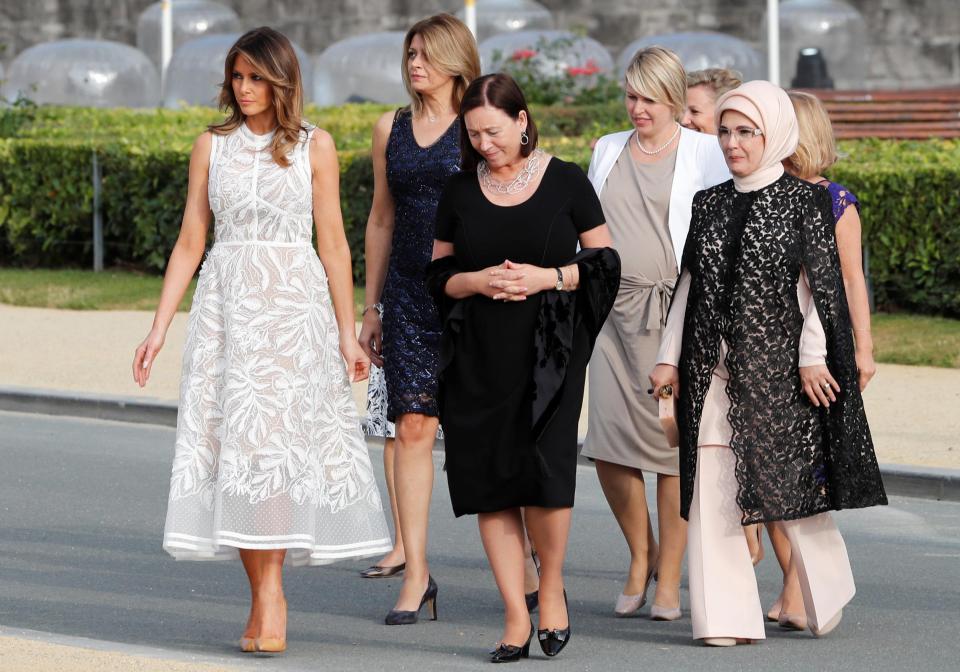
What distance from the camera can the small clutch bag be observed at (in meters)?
6.13

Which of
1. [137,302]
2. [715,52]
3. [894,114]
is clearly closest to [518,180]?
[137,302]

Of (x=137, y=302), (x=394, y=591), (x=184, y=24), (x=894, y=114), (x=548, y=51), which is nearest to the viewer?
(x=394, y=591)

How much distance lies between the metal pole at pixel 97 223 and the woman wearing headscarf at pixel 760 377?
12943 mm

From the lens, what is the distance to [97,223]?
18453 millimetres

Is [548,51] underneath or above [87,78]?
above

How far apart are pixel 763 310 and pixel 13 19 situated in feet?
101

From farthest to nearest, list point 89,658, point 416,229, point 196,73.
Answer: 1. point 196,73
2. point 416,229
3. point 89,658

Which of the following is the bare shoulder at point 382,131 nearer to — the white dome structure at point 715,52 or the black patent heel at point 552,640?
the black patent heel at point 552,640

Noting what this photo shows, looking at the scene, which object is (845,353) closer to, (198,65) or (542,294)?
(542,294)

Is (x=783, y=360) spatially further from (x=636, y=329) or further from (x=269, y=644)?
(x=269, y=644)

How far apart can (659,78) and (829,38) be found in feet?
76.4

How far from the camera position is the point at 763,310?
595 centimetres

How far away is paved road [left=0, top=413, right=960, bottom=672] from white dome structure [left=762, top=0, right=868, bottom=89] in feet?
67.5

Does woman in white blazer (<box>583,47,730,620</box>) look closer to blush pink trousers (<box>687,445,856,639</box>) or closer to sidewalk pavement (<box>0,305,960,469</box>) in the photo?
blush pink trousers (<box>687,445,856,639</box>)
